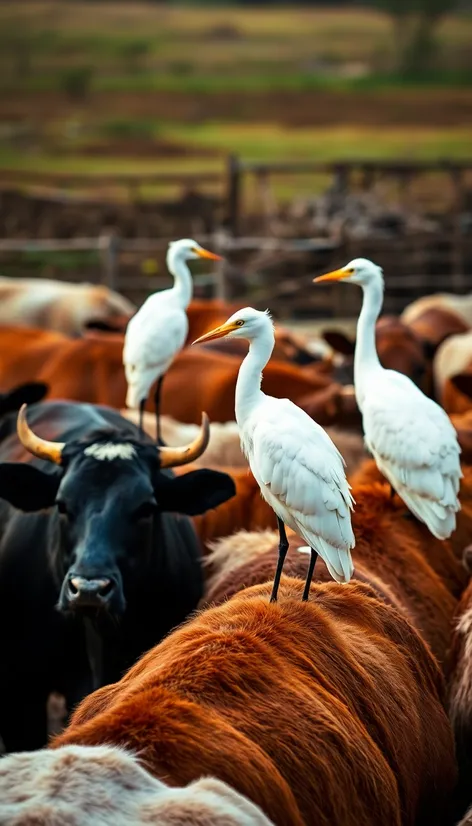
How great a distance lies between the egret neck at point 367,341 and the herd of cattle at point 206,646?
51 centimetres

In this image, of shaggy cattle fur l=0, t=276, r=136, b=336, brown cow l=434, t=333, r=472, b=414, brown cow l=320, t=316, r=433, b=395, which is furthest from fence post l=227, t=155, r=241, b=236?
brown cow l=320, t=316, r=433, b=395

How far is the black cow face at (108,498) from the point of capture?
4.52 m

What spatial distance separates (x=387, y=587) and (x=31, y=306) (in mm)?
11800

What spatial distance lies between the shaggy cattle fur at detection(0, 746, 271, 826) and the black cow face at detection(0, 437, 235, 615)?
163 centimetres

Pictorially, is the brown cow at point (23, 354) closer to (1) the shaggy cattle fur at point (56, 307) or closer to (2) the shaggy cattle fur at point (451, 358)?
(2) the shaggy cattle fur at point (451, 358)

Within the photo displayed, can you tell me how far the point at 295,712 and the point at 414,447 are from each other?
2524 mm

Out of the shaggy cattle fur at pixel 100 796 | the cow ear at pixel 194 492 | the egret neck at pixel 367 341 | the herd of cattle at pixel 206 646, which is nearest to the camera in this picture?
the shaggy cattle fur at pixel 100 796

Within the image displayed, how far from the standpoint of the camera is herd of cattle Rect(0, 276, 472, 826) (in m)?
2.80

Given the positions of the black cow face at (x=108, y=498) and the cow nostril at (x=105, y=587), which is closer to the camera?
the cow nostril at (x=105, y=587)

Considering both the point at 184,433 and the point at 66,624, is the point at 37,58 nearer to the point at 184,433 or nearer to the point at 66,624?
the point at 184,433

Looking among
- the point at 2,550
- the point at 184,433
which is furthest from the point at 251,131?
the point at 2,550

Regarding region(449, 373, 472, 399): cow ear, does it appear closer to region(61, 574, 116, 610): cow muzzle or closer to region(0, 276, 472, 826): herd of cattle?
region(0, 276, 472, 826): herd of cattle

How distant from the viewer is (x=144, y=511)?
187 inches

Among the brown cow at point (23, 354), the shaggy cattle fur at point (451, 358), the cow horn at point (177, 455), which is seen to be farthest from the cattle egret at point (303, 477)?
the shaggy cattle fur at point (451, 358)
